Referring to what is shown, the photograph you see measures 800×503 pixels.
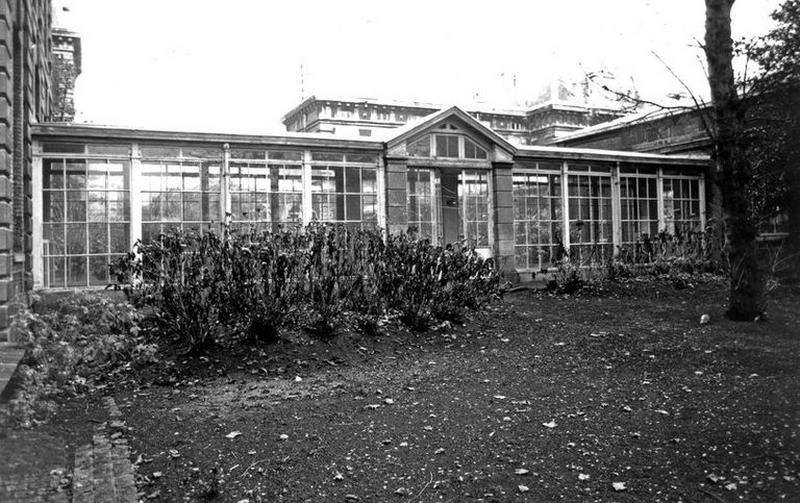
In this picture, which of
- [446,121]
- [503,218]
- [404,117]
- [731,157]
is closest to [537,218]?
[503,218]

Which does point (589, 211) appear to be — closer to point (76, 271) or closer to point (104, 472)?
point (76, 271)

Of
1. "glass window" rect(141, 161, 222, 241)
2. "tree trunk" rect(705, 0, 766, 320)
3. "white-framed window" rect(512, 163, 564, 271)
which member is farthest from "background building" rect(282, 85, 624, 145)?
"tree trunk" rect(705, 0, 766, 320)

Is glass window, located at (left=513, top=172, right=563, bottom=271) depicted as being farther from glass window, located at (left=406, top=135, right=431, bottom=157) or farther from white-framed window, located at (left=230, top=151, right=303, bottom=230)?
white-framed window, located at (left=230, top=151, right=303, bottom=230)

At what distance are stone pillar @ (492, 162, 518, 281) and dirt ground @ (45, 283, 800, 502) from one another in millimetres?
6079

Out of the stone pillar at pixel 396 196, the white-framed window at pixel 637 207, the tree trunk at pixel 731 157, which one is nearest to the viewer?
the tree trunk at pixel 731 157

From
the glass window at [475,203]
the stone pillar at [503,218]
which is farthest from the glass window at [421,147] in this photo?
the stone pillar at [503,218]

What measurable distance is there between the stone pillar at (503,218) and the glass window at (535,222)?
0.45 m

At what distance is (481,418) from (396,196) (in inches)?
332

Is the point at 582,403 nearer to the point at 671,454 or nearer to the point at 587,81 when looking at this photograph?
the point at 671,454

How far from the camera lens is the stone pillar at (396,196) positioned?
492 inches

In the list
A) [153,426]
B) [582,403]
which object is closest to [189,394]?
[153,426]

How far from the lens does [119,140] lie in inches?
414

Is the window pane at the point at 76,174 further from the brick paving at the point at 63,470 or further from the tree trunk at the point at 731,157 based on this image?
the tree trunk at the point at 731,157

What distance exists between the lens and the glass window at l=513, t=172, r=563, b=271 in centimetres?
1417
